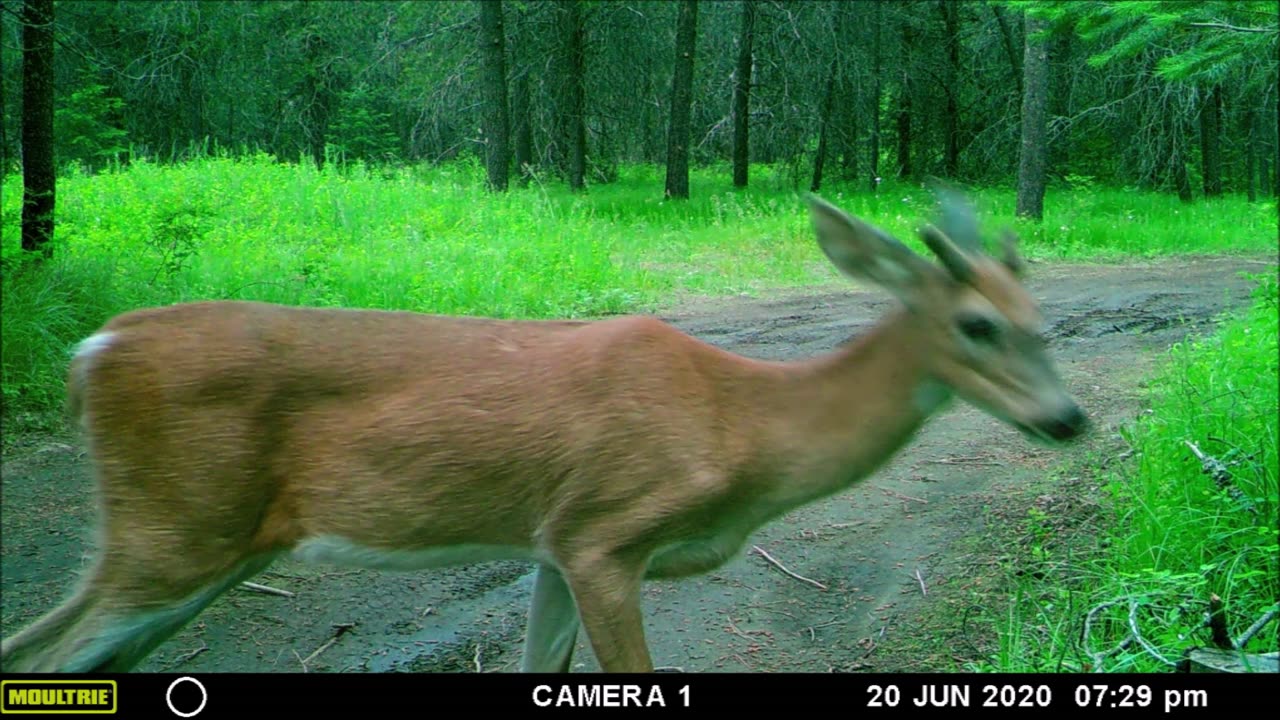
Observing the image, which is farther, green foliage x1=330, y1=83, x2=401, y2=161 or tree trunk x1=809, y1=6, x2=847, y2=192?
green foliage x1=330, y1=83, x2=401, y2=161

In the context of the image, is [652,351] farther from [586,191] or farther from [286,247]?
[586,191]

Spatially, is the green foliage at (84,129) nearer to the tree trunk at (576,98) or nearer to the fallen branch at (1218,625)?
the tree trunk at (576,98)

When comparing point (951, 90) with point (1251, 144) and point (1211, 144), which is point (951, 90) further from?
point (1251, 144)

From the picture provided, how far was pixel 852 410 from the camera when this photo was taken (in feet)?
12.4

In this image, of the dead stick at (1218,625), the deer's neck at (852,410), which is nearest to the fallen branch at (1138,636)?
the dead stick at (1218,625)

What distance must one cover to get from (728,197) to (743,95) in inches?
190

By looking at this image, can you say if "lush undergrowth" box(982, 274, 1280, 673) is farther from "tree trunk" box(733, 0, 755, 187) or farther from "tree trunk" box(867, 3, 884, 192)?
"tree trunk" box(867, 3, 884, 192)

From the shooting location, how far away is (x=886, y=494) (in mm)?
6512

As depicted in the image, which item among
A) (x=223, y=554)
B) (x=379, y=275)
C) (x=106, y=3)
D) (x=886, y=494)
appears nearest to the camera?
(x=223, y=554)

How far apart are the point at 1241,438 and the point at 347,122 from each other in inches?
1190

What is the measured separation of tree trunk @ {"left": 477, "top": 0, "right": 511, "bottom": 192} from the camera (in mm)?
19938

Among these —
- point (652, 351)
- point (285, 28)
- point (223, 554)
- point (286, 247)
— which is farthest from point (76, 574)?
point (285, 28)

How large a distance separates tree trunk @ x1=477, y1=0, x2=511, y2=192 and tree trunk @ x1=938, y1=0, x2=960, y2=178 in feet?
44.7
